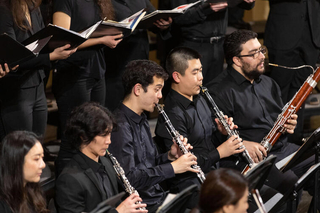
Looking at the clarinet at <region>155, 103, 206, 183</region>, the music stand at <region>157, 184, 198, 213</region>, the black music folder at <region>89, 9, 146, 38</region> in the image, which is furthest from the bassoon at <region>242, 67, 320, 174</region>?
the music stand at <region>157, 184, 198, 213</region>

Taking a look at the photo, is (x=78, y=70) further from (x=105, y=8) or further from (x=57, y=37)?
(x=57, y=37)

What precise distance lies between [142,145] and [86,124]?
50 cm

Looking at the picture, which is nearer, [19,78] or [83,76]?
[19,78]

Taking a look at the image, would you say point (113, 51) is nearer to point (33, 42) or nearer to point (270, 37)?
point (33, 42)

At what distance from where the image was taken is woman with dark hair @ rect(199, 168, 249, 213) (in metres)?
1.92

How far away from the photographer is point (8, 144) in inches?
85.6

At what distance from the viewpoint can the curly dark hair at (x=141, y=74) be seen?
2.85m

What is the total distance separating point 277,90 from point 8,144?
86.9 inches

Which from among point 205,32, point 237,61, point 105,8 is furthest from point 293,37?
point 105,8

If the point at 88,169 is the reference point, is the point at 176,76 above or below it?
above

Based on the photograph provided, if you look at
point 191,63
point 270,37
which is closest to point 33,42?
point 191,63

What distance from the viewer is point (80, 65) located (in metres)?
3.15

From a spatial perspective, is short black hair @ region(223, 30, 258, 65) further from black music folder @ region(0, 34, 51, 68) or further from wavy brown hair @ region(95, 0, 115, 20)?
black music folder @ region(0, 34, 51, 68)

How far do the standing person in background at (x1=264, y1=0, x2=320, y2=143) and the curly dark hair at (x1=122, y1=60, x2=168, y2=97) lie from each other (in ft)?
6.11
